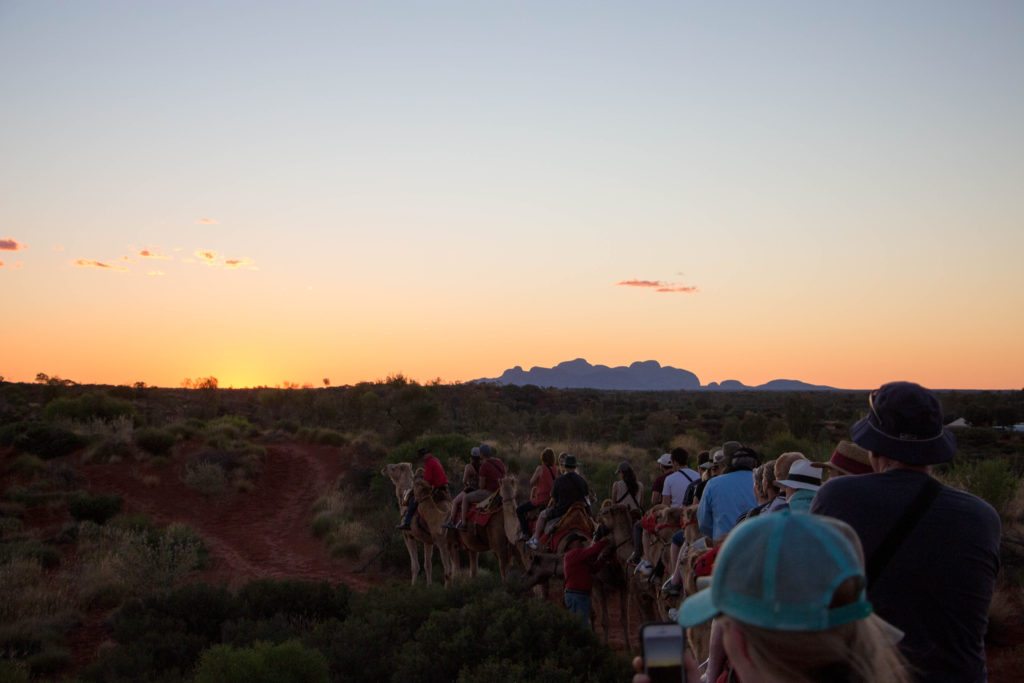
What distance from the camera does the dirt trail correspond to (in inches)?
824

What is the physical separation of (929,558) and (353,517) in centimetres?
2392

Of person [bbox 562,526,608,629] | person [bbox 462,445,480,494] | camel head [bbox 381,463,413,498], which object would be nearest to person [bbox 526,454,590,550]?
person [bbox 562,526,608,629]

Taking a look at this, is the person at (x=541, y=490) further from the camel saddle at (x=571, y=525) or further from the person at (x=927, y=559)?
the person at (x=927, y=559)

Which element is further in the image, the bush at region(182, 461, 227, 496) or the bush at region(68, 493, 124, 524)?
the bush at region(182, 461, 227, 496)

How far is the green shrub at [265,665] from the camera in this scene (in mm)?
8953

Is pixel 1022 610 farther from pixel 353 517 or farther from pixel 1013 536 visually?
pixel 353 517

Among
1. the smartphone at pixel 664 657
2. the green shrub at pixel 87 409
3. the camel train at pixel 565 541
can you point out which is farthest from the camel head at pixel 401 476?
the green shrub at pixel 87 409

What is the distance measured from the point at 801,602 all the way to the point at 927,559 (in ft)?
4.85

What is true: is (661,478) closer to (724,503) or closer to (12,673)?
(724,503)

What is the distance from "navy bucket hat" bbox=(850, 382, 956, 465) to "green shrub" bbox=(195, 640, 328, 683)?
24.0ft

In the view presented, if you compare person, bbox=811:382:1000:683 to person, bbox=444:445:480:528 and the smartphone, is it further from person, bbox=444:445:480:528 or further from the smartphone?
person, bbox=444:445:480:528

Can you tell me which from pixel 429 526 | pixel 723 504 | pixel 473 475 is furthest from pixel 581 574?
pixel 429 526

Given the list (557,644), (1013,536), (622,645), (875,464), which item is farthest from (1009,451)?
(875,464)

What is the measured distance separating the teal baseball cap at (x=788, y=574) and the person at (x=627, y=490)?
363 inches
